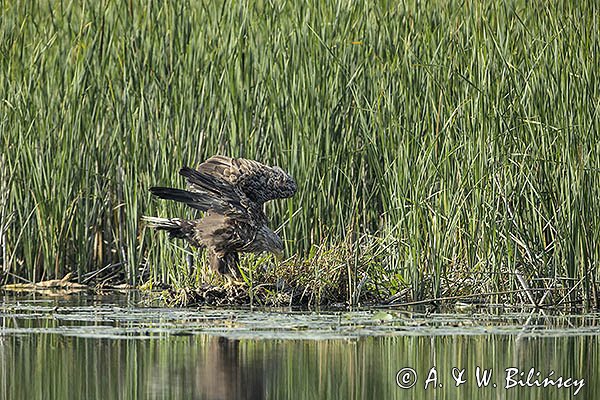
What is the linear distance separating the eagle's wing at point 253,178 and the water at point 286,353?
0.93m

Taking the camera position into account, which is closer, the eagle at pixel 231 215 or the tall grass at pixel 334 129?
the tall grass at pixel 334 129

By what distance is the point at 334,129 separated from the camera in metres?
10.5

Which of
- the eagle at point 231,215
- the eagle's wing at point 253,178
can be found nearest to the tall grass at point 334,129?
the eagle at point 231,215

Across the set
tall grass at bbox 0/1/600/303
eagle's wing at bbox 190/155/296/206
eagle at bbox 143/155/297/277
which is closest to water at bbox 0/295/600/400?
eagle at bbox 143/155/297/277

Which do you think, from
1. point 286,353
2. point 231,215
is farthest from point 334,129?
point 286,353

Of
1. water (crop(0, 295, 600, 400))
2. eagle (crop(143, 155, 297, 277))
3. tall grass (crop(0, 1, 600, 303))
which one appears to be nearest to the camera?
water (crop(0, 295, 600, 400))

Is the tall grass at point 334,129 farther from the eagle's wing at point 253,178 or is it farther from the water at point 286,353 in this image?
the water at point 286,353

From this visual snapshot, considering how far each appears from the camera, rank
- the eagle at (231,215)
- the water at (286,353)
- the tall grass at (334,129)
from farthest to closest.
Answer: the eagle at (231,215)
the tall grass at (334,129)
the water at (286,353)

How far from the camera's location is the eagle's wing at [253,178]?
9.66 m

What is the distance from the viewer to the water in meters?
6.41

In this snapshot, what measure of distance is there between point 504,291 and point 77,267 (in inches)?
139

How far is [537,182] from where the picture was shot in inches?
376

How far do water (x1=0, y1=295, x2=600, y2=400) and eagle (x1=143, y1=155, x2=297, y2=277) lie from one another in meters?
0.58

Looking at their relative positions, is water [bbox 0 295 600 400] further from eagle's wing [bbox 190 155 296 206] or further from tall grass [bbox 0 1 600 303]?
eagle's wing [bbox 190 155 296 206]
